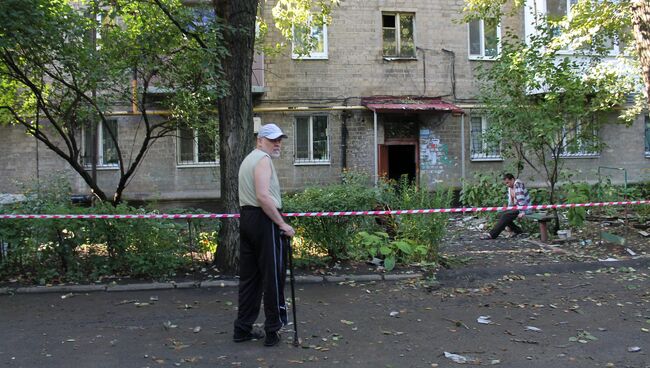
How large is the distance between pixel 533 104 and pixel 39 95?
8.96 m

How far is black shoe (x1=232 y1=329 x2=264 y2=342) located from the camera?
4691mm

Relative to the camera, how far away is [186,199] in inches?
636

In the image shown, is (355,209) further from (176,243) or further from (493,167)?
(493,167)

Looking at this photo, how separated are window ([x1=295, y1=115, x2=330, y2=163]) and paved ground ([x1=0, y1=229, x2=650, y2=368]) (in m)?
9.74

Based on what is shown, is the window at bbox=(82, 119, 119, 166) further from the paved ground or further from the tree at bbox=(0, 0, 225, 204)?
the paved ground

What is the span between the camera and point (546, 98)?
10.1 metres

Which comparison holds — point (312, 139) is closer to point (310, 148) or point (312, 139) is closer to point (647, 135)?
point (310, 148)

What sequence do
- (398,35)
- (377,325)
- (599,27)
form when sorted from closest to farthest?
(377,325) → (599,27) → (398,35)

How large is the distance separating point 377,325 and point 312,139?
11943 mm

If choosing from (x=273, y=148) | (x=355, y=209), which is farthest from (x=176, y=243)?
(x=273, y=148)

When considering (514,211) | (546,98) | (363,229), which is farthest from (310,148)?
(363,229)

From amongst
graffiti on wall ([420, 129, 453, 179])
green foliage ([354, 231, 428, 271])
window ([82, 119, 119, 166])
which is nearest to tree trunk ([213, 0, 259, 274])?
green foliage ([354, 231, 428, 271])

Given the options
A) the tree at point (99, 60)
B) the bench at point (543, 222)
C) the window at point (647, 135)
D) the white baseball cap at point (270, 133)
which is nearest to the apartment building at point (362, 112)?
the window at point (647, 135)

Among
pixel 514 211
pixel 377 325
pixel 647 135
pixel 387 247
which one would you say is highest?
pixel 647 135
